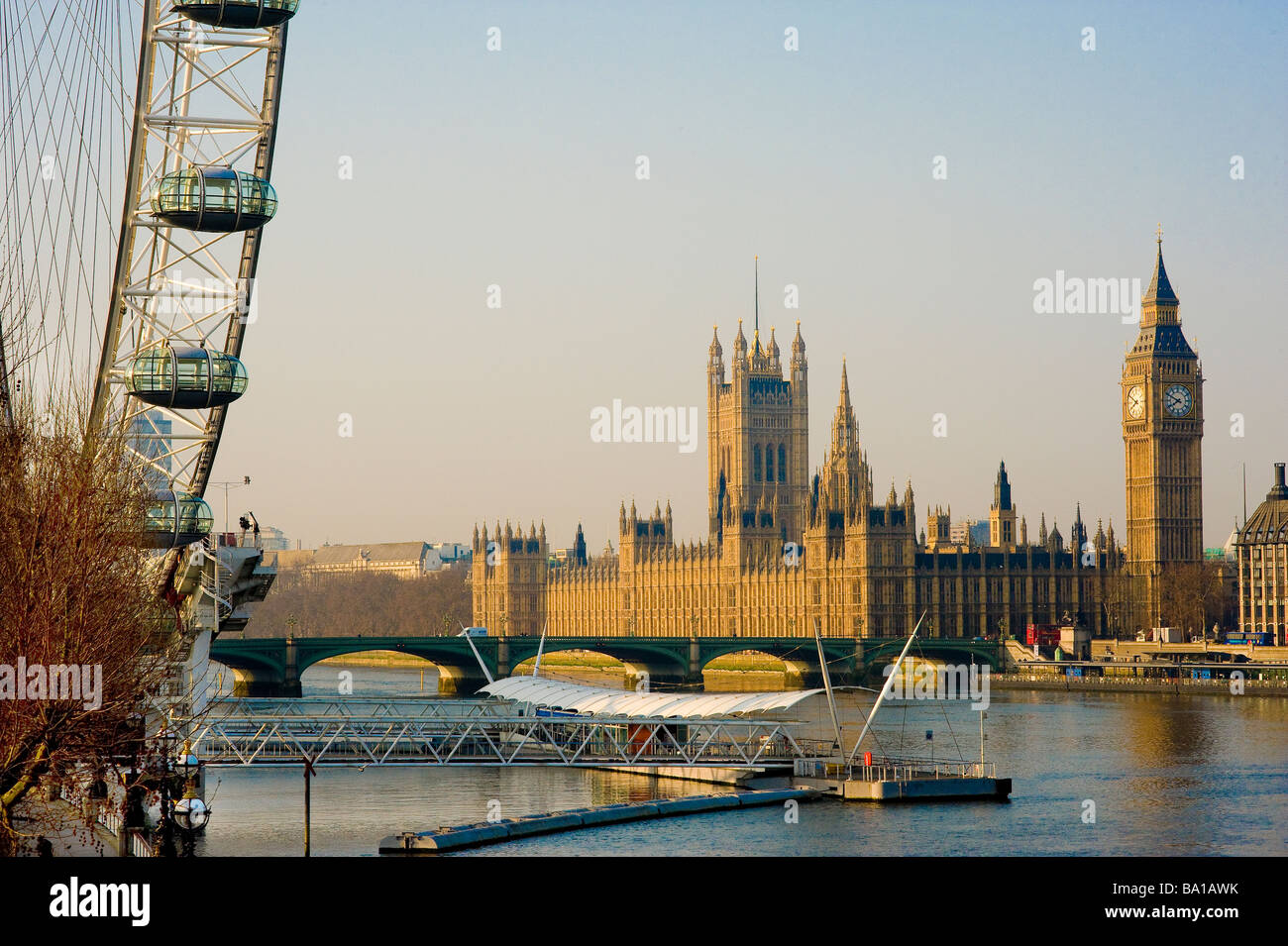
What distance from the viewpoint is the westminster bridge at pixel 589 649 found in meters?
87.8

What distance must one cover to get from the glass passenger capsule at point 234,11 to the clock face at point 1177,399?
10295cm

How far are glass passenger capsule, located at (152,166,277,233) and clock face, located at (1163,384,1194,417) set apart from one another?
102133mm

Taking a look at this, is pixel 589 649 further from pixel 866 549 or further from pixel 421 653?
pixel 866 549

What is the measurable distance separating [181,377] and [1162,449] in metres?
102

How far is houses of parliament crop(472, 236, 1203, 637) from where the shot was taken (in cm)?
12450

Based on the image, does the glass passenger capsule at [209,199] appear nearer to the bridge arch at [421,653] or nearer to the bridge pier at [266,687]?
the bridge arch at [421,653]

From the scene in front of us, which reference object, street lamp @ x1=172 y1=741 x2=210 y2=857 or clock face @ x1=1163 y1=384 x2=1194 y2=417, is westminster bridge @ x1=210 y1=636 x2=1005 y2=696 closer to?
clock face @ x1=1163 y1=384 x2=1194 y2=417

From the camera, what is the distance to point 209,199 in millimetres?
34250

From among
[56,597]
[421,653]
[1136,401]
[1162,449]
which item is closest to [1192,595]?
[1162,449]

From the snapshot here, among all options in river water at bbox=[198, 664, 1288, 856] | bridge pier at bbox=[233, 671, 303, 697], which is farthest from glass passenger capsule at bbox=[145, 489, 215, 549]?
bridge pier at bbox=[233, 671, 303, 697]
